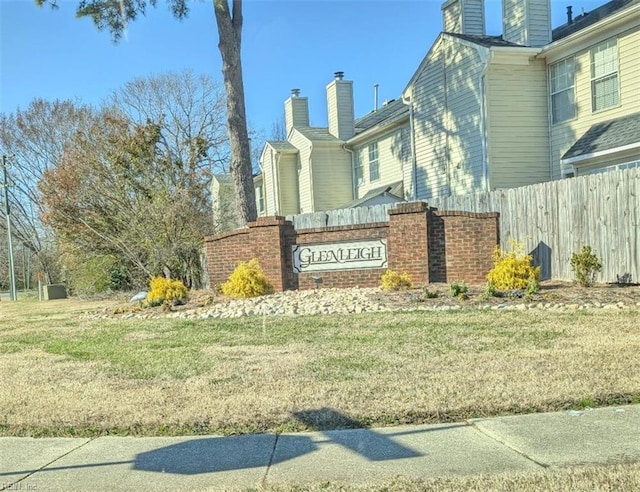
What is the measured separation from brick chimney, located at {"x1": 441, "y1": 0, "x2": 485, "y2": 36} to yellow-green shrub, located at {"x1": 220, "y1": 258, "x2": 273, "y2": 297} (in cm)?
1067

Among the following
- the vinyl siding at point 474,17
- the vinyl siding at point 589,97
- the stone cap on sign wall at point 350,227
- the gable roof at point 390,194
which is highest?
the vinyl siding at point 474,17

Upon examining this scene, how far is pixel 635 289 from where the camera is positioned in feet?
30.9

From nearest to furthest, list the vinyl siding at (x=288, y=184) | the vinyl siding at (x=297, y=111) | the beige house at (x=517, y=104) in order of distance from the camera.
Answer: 1. the beige house at (x=517, y=104)
2. the vinyl siding at (x=288, y=184)
3. the vinyl siding at (x=297, y=111)

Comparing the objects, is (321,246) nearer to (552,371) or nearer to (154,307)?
(154,307)

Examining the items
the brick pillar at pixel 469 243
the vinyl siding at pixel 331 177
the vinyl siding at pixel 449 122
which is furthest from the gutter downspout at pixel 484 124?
the vinyl siding at pixel 331 177

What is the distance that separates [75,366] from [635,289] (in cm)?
839

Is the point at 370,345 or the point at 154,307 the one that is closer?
the point at 370,345

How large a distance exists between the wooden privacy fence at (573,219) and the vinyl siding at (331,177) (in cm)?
1141

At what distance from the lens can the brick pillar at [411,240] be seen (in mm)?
11703

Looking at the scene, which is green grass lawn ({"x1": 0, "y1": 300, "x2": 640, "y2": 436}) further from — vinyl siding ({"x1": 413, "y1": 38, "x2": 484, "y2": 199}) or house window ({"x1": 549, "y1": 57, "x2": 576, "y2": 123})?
house window ({"x1": 549, "y1": 57, "x2": 576, "y2": 123})

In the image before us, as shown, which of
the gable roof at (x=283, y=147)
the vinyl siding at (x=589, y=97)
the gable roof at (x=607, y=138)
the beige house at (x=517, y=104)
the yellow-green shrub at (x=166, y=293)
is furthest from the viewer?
the gable roof at (x=283, y=147)

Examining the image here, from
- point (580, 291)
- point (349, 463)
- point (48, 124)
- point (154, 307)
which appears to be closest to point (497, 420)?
point (349, 463)

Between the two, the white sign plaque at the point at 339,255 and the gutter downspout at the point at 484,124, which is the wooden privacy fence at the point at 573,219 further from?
the gutter downspout at the point at 484,124

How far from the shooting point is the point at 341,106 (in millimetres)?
24000
